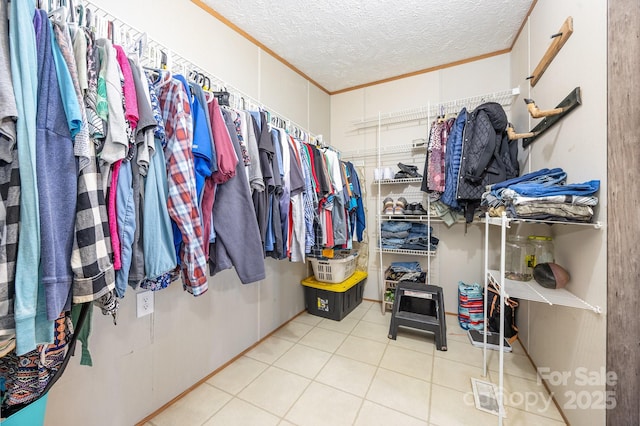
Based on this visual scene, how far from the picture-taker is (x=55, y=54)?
67 cm

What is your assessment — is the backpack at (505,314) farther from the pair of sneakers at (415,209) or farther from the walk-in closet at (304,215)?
the pair of sneakers at (415,209)

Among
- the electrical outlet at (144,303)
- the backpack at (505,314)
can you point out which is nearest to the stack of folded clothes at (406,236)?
the backpack at (505,314)

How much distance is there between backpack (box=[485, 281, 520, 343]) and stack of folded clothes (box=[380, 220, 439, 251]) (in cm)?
62

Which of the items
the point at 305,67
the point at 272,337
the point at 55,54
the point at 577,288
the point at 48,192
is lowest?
the point at 272,337

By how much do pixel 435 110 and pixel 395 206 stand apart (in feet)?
3.60

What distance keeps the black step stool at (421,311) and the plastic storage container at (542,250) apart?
71cm

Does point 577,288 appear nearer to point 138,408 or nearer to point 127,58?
point 127,58

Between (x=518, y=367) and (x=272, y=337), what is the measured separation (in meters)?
1.85

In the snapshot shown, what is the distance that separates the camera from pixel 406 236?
8.29 ft

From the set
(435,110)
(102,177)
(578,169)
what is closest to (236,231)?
(102,177)

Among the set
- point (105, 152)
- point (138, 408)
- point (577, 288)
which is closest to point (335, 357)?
point (138, 408)

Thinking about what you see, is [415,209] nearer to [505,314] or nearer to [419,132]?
[419,132]

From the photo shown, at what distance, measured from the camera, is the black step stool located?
1.91 meters

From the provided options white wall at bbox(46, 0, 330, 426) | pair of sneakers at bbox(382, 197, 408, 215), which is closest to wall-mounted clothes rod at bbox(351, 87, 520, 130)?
pair of sneakers at bbox(382, 197, 408, 215)
